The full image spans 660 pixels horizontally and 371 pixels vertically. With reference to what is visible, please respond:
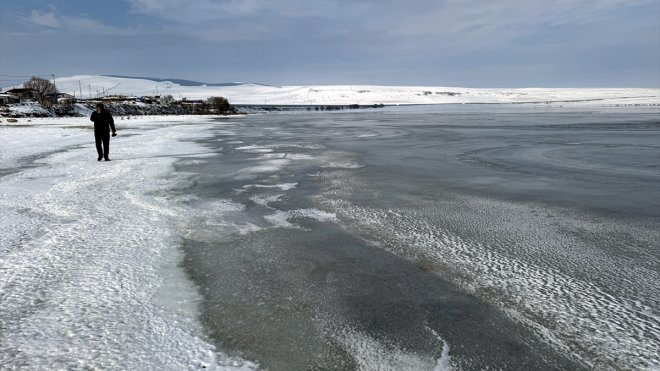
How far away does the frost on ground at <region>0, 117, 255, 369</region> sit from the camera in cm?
241

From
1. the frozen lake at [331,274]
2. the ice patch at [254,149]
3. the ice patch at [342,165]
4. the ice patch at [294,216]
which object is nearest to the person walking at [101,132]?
the frozen lake at [331,274]

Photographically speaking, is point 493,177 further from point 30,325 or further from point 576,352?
point 30,325

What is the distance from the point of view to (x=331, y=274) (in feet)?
11.8

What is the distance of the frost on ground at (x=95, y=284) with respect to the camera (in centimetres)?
241

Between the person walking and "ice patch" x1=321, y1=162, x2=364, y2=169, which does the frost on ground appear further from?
"ice patch" x1=321, y1=162, x2=364, y2=169

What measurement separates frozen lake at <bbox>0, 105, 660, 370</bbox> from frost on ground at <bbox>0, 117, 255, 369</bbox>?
15 mm

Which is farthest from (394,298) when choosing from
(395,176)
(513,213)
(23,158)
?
(23,158)

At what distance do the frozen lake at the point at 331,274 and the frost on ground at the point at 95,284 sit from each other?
15 mm

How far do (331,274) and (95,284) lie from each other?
70.8 inches

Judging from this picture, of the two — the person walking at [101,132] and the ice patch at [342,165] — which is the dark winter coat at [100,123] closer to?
the person walking at [101,132]

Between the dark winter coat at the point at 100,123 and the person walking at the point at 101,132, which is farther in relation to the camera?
the dark winter coat at the point at 100,123

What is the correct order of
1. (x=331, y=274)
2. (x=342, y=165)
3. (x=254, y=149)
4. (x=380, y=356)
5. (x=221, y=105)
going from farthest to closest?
(x=221, y=105) → (x=254, y=149) → (x=342, y=165) → (x=331, y=274) → (x=380, y=356)

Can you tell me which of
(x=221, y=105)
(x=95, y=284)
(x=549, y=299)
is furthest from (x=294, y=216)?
(x=221, y=105)

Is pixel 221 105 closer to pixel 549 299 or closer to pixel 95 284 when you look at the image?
pixel 95 284
